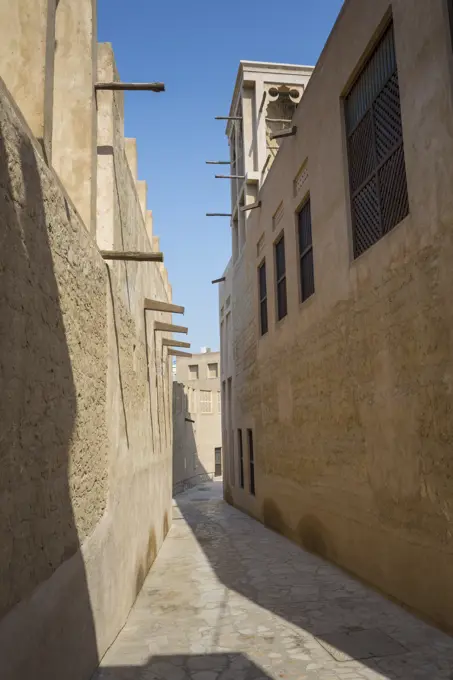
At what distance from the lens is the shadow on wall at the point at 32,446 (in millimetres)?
2592

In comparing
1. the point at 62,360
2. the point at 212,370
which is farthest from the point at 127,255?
the point at 212,370

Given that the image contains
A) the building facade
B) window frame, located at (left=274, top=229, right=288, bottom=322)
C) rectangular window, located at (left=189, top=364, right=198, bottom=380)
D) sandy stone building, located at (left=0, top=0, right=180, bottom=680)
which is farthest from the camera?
rectangular window, located at (left=189, top=364, right=198, bottom=380)

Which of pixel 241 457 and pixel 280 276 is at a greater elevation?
pixel 280 276

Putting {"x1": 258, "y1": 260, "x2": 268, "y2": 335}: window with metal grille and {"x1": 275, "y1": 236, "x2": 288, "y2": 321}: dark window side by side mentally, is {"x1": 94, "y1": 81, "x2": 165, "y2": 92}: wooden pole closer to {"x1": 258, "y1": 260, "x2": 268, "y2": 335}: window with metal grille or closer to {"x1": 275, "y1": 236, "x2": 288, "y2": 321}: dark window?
{"x1": 275, "y1": 236, "x2": 288, "y2": 321}: dark window

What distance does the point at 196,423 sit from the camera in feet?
93.8

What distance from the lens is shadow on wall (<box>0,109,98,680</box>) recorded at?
2592 mm

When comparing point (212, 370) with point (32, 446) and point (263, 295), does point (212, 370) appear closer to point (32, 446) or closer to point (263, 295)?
point (263, 295)

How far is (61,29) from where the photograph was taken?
500cm

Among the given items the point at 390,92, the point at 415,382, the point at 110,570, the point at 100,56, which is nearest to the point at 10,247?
the point at 110,570

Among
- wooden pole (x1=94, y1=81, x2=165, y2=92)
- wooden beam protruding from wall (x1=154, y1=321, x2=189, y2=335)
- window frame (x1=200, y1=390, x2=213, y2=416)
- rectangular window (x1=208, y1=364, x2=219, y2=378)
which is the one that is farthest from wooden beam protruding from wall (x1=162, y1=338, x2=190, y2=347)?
rectangular window (x1=208, y1=364, x2=219, y2=378)

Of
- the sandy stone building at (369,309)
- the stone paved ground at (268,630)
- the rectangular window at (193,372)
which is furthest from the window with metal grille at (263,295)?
the rectangular window at (193,372)

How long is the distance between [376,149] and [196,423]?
23.5 metres

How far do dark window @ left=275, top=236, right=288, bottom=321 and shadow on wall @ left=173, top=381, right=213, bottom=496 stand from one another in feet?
38.0

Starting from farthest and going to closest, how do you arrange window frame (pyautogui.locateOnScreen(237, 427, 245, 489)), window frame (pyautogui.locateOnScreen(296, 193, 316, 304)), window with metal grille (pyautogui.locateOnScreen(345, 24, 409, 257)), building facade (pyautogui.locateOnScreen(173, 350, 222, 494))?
building facade (pyautogui.locateOnScreen(173, 350, 222, 494)) < window frame (pyautogui.locateOnScreen(237, 427, 245, 489)) < window frame (pyautogui.locateOnScreen(296, 193, 316, 304)) < window with metal grille (pyautogui.locateOnScreen(345, 24, 409, 257))
